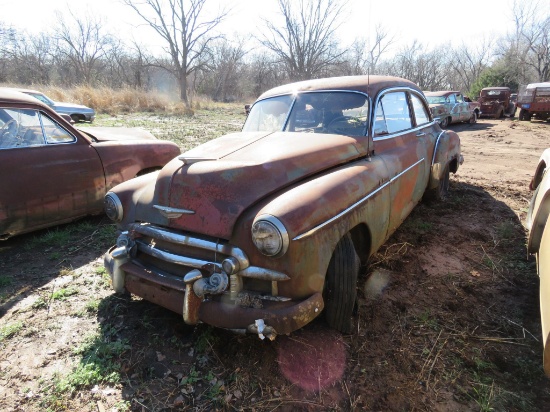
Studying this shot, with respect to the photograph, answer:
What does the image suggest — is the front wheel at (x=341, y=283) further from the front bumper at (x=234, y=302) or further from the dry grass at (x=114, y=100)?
the dry grass at (x=114, y=100)

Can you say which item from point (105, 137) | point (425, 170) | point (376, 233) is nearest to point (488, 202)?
point (425, 170)

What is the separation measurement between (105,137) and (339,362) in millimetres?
4196

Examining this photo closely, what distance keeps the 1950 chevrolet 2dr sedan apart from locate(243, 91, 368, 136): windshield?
0.04 ft

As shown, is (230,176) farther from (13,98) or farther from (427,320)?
(13,98)

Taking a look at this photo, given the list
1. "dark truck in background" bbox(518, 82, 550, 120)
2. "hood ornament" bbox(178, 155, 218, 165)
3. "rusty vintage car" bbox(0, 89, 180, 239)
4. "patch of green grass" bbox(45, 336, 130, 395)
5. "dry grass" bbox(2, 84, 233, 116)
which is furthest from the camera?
"dry grass" bbox(2, 84, 233, 116)

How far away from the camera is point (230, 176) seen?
2.31m

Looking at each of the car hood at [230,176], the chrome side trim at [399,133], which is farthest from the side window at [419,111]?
the car hood at [230,176]

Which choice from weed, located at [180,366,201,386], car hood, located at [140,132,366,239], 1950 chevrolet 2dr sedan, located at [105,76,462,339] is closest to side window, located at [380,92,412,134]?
1950 chevrolet 2dr sedan, located at [105,76,462,339]

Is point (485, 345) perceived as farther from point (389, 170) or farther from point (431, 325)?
point (389, 170)

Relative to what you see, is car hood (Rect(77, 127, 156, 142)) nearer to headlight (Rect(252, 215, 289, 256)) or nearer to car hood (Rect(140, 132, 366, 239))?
car hood (Rect(140, 132, 366, 239))

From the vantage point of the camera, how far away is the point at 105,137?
4.76 meters

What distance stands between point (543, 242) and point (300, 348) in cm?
186

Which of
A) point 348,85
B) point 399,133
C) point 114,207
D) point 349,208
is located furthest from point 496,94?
point 114,207

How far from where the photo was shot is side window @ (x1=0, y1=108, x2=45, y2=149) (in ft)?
12.2
